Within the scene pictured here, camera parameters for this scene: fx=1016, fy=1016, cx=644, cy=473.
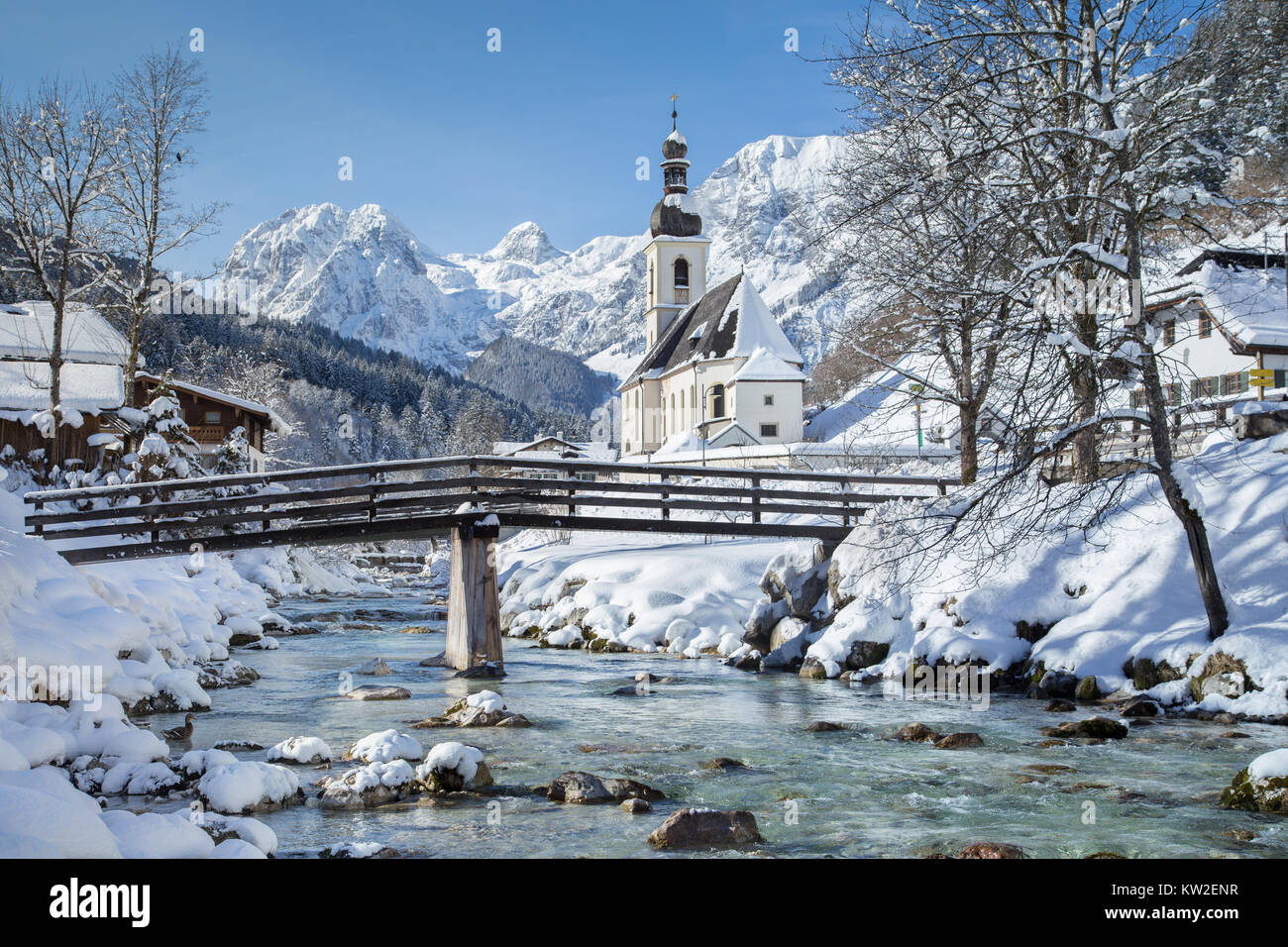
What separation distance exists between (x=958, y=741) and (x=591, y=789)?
4.91m

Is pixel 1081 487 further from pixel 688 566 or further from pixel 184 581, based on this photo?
pixel 184 581

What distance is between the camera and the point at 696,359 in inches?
2576

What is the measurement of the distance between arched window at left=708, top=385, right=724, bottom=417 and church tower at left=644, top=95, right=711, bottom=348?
19624mm

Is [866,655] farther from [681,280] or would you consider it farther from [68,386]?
[681,280]

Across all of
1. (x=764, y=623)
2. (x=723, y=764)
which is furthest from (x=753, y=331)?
(x=723, y=764)

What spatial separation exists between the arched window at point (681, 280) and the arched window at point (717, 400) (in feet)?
69.2

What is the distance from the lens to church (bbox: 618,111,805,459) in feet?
194

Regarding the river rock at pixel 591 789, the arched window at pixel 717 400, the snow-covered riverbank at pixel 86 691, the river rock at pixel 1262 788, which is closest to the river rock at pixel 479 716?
the snow-covered riverbank at pixel 86 691

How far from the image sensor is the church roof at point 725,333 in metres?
62.8

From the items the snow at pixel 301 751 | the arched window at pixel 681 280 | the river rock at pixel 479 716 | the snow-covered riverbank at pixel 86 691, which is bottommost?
the river rock at pixel 479 716

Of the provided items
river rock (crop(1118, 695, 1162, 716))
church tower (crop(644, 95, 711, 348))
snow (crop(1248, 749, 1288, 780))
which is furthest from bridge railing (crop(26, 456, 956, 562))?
church tower (crop(644, 95, 711, 348))

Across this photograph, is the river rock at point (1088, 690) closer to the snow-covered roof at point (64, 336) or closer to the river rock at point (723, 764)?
the river rock at point (723, 764)

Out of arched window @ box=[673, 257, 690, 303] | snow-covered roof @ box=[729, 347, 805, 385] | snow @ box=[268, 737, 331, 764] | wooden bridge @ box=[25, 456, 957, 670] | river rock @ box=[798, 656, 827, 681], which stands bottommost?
river rock @ box=[798, 656, 827, 681]

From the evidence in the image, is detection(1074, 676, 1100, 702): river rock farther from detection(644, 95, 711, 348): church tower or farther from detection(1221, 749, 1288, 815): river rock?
detection(644, 95, 711, 348): church tower
